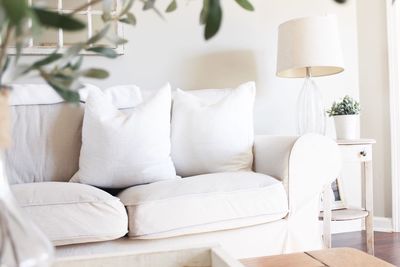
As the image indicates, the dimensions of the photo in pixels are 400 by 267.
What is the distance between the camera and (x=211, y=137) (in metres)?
1.92

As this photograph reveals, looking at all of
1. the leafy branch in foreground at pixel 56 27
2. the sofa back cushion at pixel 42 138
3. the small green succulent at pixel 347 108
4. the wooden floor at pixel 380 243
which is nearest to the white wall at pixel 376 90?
the wooden floor at pixel 380 243

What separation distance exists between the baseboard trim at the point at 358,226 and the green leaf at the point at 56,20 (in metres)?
2.72

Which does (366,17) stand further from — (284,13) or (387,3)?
(284,13)

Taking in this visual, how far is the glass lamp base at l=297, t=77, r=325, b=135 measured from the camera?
7.88 feet

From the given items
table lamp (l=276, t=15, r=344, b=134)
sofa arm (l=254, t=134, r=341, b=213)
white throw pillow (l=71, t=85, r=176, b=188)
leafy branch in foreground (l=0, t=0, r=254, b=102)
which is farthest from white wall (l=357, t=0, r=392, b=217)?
leafy branch in foreground (l=0, t=0, r=254, b=102)

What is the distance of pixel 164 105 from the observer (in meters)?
1.86

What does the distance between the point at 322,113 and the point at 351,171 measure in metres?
0.64

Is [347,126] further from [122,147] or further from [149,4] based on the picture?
[149,4]

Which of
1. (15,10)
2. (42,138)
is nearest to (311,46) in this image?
(42,138)

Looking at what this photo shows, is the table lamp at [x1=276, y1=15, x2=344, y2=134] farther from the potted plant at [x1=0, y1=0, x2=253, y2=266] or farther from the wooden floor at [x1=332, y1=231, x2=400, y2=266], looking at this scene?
the potted plant at [x1=0, y1=0, x2=253, y2=266]

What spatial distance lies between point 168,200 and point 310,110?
4.31 feet

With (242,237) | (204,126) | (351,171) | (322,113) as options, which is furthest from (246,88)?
(351,171)

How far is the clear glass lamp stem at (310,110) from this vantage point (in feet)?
7.88

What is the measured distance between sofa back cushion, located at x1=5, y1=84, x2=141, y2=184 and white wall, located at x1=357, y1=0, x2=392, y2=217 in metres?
1.94
